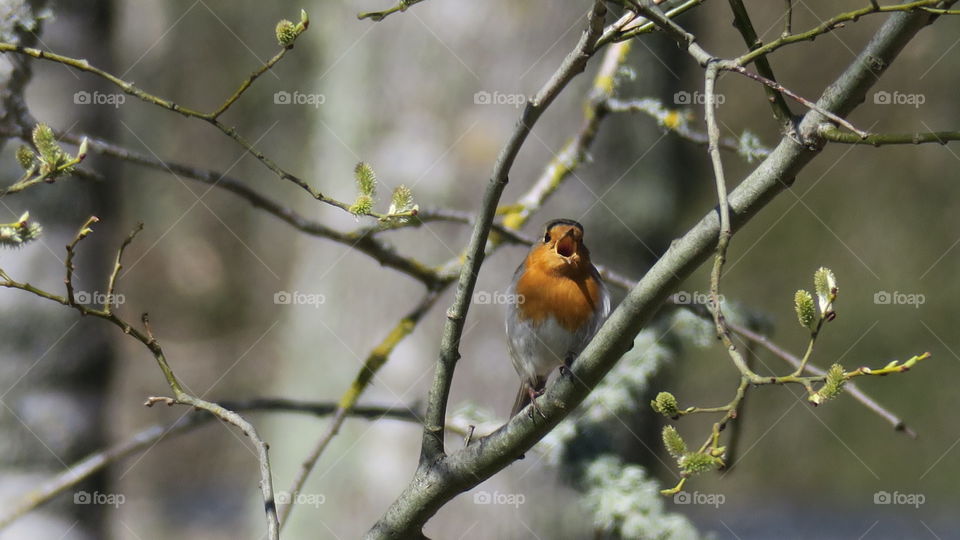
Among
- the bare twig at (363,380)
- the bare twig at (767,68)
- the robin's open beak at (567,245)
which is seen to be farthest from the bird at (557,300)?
the bare twig at (767,68)

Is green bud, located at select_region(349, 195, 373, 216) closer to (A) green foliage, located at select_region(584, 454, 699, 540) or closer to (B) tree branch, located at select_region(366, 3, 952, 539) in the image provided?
(B) tree branch, located at select_region(366, 3, 952, 539)

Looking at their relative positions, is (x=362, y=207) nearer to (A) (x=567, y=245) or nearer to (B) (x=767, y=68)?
(B) (x=767, y=68)

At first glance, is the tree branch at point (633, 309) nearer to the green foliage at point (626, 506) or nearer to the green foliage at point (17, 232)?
the green foliage at point (17, 232)

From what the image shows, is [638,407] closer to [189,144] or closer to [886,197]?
[886,197]

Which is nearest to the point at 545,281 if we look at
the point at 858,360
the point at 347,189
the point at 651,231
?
the point at 651,231

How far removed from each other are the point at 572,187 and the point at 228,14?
9.83 metres

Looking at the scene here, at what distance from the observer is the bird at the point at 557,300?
2.74m

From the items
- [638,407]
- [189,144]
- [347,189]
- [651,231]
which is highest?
[189,144]

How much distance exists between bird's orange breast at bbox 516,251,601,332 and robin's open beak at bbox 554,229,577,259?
0.17 feet

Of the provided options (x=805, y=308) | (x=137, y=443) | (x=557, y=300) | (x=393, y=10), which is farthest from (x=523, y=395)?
(x=805, y=308)

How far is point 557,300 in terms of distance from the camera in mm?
2734

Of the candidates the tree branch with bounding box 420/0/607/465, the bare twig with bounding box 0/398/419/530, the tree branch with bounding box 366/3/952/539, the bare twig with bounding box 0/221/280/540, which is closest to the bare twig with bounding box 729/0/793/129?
the tree branch with bounding box 366/3/952/539

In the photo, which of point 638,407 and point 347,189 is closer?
point 638,407

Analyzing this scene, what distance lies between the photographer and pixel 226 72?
1169cm
